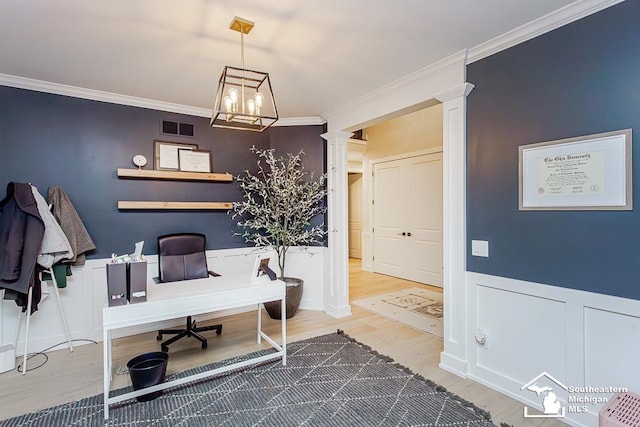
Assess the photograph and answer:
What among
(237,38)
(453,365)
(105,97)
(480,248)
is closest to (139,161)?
(105,97)

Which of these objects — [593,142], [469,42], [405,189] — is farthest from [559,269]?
[405,189]

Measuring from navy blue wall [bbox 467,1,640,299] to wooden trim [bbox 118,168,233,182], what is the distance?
9.25ft

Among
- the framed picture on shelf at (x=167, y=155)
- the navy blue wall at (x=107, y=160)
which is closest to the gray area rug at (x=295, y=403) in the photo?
the navy blue wall at (x=107, y=160)

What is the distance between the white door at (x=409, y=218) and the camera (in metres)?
5.56

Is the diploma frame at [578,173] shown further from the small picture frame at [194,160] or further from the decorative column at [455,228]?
the small picture frame at [194,160]

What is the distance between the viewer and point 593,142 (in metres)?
1.97

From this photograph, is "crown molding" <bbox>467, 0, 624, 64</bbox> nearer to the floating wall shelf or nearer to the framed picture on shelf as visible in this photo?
the floating wall shelf

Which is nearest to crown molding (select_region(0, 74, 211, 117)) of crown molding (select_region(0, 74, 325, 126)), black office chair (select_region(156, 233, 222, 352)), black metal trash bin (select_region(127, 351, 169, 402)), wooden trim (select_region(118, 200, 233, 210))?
crown molding (select_region(0, 74, 325, 126))

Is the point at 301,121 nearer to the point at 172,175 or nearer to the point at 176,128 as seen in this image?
the point at 176,128

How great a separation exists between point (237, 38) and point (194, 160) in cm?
194

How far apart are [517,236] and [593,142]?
737 mm

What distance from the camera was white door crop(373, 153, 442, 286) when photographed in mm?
5559

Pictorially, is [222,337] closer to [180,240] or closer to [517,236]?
[180,240]

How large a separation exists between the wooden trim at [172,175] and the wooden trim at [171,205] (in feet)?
0.95
